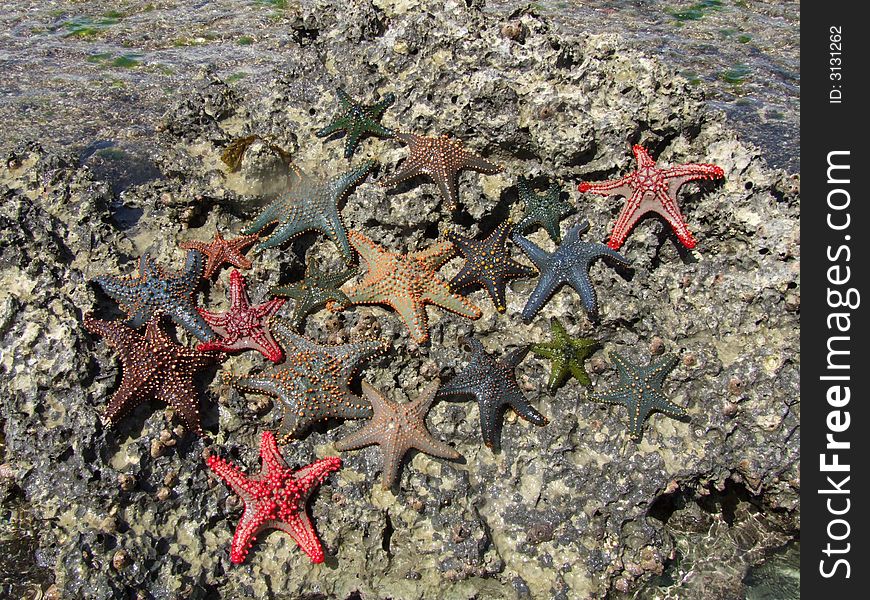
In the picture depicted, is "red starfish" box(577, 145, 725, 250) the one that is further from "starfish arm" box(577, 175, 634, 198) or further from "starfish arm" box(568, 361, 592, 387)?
"starfish arm" box(568, 361, 592, 387)

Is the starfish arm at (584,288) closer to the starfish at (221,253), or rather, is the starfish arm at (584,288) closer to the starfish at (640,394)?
the starfish at (640,394)

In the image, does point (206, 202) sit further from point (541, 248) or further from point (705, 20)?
point (705, 20)

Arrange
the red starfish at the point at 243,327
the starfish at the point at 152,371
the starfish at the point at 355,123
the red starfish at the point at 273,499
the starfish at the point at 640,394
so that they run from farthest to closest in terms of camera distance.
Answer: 1. the starfish at the point at 355,123
2. the red starfish at the point at 243,327
3. the starfish at the point at 640,394
4. the starfish at the point at 152,371
5. the red starfish at the point at 273,499

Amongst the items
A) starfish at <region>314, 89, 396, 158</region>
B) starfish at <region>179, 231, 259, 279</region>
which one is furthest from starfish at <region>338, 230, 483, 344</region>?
starfish at <region>314, 89, 396, 158</region>

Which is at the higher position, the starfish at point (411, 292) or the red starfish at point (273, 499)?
the starfish at point (411, 292)

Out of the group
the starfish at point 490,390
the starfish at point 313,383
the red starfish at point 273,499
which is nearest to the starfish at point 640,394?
the starfish at point 490,390

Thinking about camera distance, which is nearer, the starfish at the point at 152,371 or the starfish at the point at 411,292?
the starfish at the point at 152,371

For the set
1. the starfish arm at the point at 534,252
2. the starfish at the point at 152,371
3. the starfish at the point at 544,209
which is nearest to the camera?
the starfish at the point at 152,371
